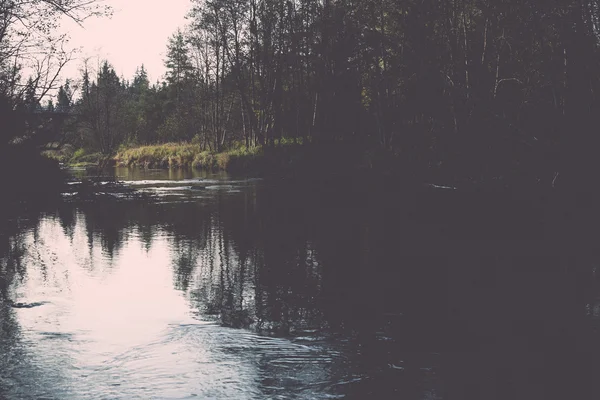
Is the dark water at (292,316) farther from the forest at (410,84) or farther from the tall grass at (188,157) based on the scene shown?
the tall grass at (188,157)

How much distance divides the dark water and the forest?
6.46m

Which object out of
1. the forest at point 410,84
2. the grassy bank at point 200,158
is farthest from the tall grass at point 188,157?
the forest at point 410,84

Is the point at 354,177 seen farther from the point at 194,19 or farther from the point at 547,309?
the point at 547,309

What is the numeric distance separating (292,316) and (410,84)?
2723 centimetres

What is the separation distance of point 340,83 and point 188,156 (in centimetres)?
1514

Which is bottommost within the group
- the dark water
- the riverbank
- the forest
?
the dark water

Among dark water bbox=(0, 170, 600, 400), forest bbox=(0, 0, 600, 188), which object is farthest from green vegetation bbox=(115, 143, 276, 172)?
dark water bbox=(0, 170, 600, 400)

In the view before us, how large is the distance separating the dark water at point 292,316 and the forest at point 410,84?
6.46 metres

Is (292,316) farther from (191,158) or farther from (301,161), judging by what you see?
(191,158)

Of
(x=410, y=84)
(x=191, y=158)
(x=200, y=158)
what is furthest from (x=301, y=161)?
(x=191, y=158)

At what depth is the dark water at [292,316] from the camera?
18.9 ft

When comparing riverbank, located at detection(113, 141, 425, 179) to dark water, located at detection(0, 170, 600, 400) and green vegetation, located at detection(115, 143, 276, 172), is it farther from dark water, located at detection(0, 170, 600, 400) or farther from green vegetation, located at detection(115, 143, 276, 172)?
dark water, located at detection(0, 170, 600, 400)

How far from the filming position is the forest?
21203 mm

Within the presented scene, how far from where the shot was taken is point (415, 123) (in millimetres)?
36188
